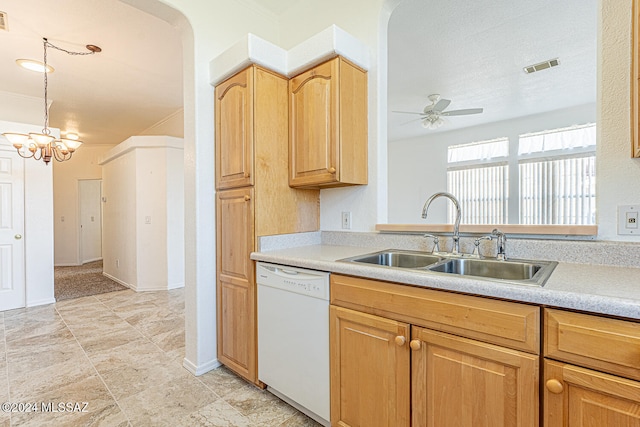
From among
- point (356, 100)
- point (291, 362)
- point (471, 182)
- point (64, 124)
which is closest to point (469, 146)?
point (471, 182)

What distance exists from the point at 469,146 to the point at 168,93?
18.4 feet

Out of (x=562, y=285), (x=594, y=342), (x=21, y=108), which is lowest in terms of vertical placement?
(x=594, y=342)

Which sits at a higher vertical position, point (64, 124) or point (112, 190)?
point (64, 124)

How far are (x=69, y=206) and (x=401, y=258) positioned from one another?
8.12m

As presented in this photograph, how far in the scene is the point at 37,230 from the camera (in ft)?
12.9

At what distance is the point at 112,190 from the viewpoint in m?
5.49

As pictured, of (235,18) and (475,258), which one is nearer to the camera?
(475,258)

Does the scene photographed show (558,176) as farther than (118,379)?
Yes

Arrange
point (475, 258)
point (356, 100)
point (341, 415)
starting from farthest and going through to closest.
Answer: point (356, 100)
point (475, 258)
point (341, 415)

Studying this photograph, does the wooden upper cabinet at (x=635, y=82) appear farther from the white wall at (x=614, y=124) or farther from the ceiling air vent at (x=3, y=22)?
the ceiling air vent at (x=3, y=22)

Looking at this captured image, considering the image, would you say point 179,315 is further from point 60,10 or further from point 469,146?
point 469,146

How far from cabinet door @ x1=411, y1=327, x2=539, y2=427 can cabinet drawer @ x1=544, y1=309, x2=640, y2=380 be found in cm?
10

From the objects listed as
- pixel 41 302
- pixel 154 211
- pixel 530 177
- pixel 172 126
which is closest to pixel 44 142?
pixel 154 211

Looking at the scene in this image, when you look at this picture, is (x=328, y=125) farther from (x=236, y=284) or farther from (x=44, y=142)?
(x=44, y=142)
